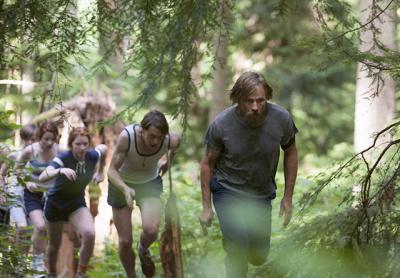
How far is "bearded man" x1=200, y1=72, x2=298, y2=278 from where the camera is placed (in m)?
6.21

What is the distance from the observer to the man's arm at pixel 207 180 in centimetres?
626

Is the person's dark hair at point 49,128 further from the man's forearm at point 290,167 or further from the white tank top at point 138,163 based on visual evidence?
the man's forearm at point 290,167

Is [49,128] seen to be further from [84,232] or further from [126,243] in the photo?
[126,243]

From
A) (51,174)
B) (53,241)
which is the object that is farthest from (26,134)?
(51,174)

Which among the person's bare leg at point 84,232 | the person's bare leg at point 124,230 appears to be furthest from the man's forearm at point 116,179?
the person's bare leg at point 84,232

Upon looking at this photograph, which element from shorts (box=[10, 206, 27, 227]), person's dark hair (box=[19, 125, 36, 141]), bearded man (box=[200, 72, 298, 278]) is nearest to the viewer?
bearded man (box=[200, 72, 298, 278])

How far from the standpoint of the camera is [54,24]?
19.7ft

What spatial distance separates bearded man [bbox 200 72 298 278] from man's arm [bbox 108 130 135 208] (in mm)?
1096

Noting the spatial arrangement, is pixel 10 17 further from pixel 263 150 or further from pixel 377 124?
pixel 377 124

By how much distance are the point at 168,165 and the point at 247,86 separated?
1.62 metres

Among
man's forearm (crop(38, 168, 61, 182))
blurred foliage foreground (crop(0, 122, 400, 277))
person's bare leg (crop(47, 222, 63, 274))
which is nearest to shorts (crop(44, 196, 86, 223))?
person's bare leg (crop(47, 222, 63, 274))

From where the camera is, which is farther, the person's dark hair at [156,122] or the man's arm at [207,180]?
the person's dark hair at [156,122]

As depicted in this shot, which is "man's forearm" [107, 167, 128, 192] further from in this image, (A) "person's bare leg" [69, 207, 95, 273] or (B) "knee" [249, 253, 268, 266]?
(B) "knee" [249, 253, 268, 266]

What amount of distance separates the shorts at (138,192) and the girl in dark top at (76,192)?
2.17 feet
